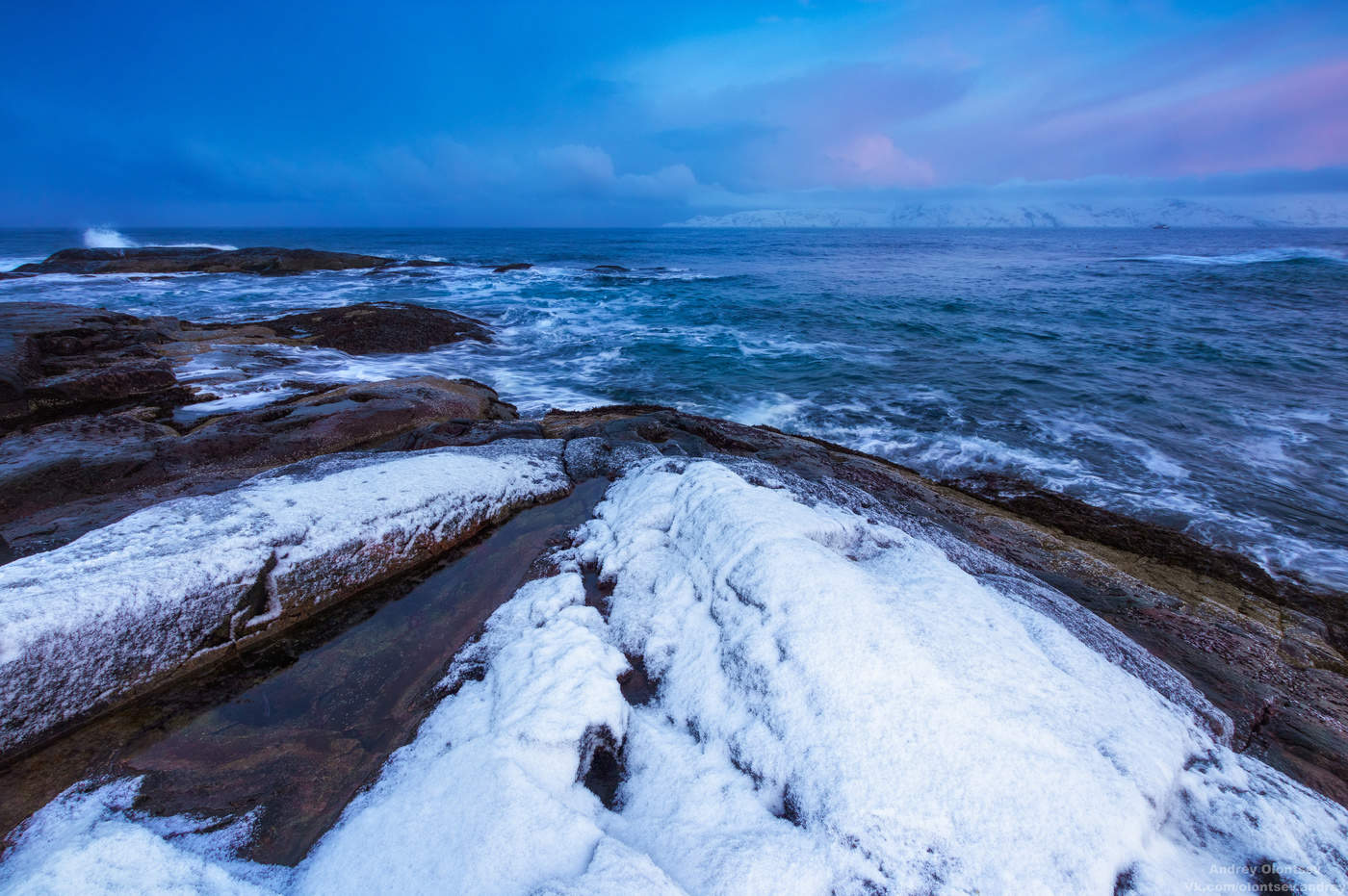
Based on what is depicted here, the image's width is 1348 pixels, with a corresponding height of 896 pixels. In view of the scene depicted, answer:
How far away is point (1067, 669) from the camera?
124 inches

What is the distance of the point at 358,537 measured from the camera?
14.5 feet

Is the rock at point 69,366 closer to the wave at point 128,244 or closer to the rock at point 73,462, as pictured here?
the rock at point 73,462

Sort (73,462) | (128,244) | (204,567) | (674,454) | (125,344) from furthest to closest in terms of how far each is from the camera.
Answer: (128,244) < (125,344) < (674,454) < (73,462) < (204,567)

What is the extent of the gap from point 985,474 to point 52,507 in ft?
39.0

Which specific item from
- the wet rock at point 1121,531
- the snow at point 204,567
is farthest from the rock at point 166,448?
the wet rock at point 1121,531

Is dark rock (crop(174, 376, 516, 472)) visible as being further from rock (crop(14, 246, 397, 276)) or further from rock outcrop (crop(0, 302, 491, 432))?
rock (crop(14, 246, 397, 276))

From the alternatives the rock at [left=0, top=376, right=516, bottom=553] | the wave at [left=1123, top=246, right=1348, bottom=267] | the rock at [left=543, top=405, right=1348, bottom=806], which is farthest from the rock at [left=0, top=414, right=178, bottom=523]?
the wave at [left=1123, top=246, right=1348, bottom=267]

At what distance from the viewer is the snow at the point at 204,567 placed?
310cm

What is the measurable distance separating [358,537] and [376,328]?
529 inches

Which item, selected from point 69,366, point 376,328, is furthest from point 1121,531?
point 376,328

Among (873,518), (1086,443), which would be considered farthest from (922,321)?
(873,518)

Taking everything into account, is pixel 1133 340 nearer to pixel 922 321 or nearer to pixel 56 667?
pixel 922 321

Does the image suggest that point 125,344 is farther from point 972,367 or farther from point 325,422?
point 972,367

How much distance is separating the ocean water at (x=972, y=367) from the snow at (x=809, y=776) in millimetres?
5645
